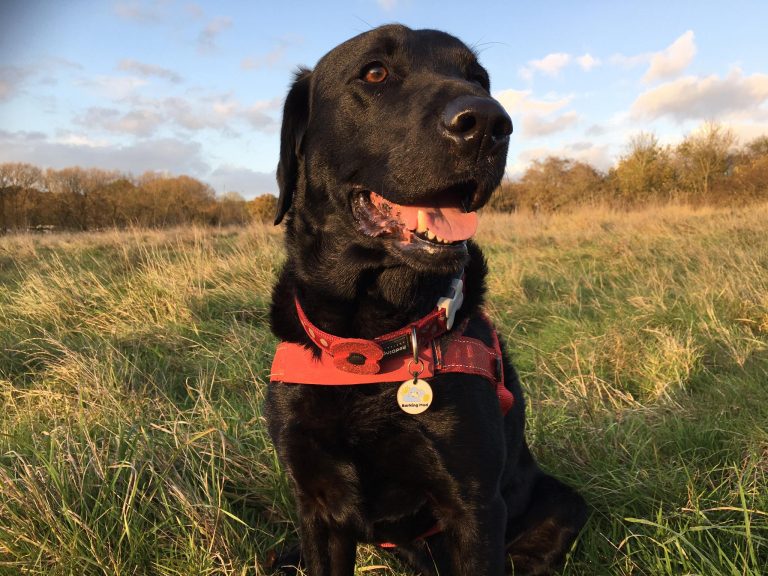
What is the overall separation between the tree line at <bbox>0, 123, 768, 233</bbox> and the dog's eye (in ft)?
40.4

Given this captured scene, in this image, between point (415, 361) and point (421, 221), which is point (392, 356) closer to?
point (415, 361)

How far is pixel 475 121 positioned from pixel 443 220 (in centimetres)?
32

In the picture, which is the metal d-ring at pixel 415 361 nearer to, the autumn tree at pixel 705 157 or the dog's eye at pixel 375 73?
the dog's eye at pixel 375 73

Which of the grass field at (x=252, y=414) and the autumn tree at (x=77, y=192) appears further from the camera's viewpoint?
the autumn tree at (x=77, y=192)

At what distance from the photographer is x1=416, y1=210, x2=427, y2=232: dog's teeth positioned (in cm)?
162

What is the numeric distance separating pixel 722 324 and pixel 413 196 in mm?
3469

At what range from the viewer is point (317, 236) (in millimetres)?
1870

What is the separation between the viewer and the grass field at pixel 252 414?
1814 mm

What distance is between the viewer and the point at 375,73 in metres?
1.83

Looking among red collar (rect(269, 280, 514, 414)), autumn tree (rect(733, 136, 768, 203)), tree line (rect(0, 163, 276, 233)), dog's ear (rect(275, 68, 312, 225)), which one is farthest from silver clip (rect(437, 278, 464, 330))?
autumn tree (rect(733, 136, 768, 203))

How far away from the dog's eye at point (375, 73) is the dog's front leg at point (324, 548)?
1479 mm

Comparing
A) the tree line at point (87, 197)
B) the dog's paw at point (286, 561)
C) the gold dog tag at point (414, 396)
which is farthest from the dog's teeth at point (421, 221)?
the tree line at point (87, 197)

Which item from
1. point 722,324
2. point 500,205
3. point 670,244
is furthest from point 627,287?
point 500,205

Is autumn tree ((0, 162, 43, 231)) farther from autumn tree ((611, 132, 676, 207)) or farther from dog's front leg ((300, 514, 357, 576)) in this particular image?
autumn tree ((611, 132, 676, 207))
